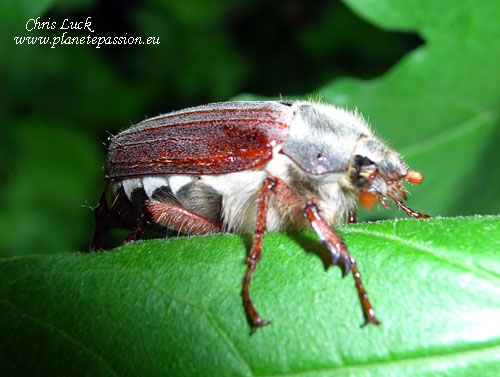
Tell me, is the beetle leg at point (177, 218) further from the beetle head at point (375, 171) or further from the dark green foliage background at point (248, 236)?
the beetle head at point (375, 171)

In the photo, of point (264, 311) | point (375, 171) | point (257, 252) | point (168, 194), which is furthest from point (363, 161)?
point (264, 311)

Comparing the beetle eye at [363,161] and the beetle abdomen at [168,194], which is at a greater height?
the beetle abdomen at [168,194]

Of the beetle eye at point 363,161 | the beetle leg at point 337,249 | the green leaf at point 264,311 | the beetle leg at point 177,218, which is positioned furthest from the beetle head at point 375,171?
the beetle leg at point 177,218

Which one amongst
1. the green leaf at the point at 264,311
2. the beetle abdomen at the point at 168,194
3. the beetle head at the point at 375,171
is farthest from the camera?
the beetle abdomen at the point at 168,194

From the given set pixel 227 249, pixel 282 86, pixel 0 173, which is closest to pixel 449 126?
pixel 227 249

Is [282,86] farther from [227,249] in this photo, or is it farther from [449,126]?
[227,249]

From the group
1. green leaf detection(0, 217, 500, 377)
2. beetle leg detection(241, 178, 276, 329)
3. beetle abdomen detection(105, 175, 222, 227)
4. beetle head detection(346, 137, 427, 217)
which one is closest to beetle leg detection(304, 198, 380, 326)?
green leaf detection(0, 217, 500, 377)

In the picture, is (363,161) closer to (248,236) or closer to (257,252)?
(248,236)
